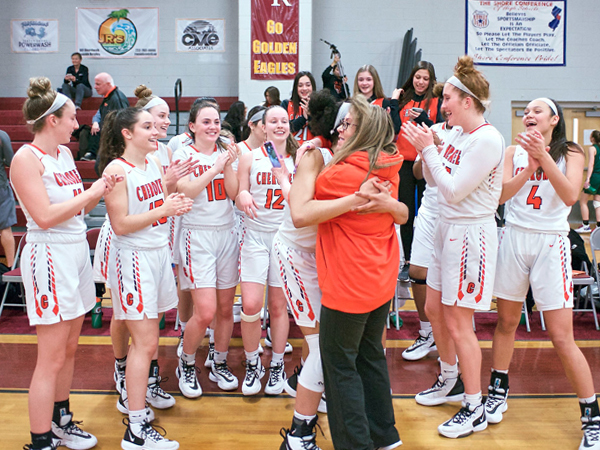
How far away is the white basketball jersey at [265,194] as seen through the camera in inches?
143

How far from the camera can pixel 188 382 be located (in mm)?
3508

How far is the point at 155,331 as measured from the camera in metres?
2.87

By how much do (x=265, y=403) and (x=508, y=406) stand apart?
1.52 m

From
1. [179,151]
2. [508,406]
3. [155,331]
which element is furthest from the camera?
[179,151]

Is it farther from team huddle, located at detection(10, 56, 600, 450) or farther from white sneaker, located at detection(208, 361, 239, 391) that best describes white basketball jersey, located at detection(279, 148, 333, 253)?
white sneaker, located at detection(208, 361, 239, 391)

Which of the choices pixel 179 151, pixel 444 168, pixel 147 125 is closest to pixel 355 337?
pixel 444 168

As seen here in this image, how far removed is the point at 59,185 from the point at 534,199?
2.55 meters

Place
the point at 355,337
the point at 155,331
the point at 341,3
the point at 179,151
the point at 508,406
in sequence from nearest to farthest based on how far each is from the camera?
1. the point at 355,337
2. the point at 155,331
3. the point at 508,406
4. the point at 179,151
5. the point at 341,3

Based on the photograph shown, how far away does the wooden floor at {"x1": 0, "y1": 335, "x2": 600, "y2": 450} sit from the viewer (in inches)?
116

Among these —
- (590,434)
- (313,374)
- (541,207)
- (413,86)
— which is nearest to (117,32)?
(413,86)

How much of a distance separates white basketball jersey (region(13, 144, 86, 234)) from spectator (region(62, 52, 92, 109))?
324 inches

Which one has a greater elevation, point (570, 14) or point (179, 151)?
point (570, 14)

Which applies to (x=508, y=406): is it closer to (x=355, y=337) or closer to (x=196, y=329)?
(x=355, y=337)

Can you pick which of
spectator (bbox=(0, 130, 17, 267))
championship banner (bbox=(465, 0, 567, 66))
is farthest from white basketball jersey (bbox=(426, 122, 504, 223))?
championship banner (bbox=(465, 0, 567, 66))
